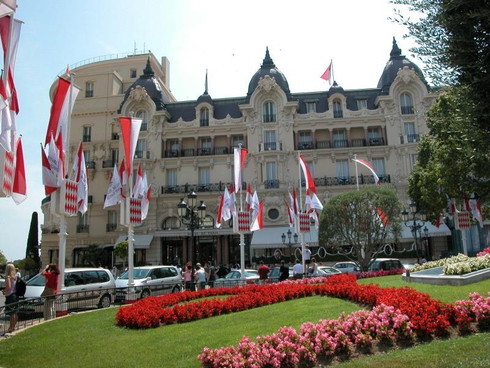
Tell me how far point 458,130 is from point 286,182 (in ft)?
112

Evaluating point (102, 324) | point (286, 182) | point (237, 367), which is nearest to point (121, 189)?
point (102, 324)

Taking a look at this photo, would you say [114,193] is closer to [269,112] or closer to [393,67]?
[269,112]

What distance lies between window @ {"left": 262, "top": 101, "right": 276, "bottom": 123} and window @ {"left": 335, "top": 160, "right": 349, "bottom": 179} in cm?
727

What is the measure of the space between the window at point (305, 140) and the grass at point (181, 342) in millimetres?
30517

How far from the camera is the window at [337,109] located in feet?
141

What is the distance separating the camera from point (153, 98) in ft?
145

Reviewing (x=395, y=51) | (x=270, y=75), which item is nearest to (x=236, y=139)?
(x=270, y=75)

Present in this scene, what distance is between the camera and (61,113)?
1448 cm

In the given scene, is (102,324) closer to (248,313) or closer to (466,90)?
(248,313)

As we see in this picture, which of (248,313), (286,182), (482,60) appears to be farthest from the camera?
(286,182)

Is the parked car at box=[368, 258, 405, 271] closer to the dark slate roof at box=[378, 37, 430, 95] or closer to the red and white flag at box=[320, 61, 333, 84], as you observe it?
the red and white flag at box=[320, 61, 333, 84]

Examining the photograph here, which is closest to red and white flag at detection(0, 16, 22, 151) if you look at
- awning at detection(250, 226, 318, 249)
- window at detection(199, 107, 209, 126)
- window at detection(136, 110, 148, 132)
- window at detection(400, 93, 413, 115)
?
awning at detection(250, 226, 318, 249)

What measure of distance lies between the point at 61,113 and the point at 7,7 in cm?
694

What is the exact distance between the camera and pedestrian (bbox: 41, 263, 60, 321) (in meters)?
12.9
